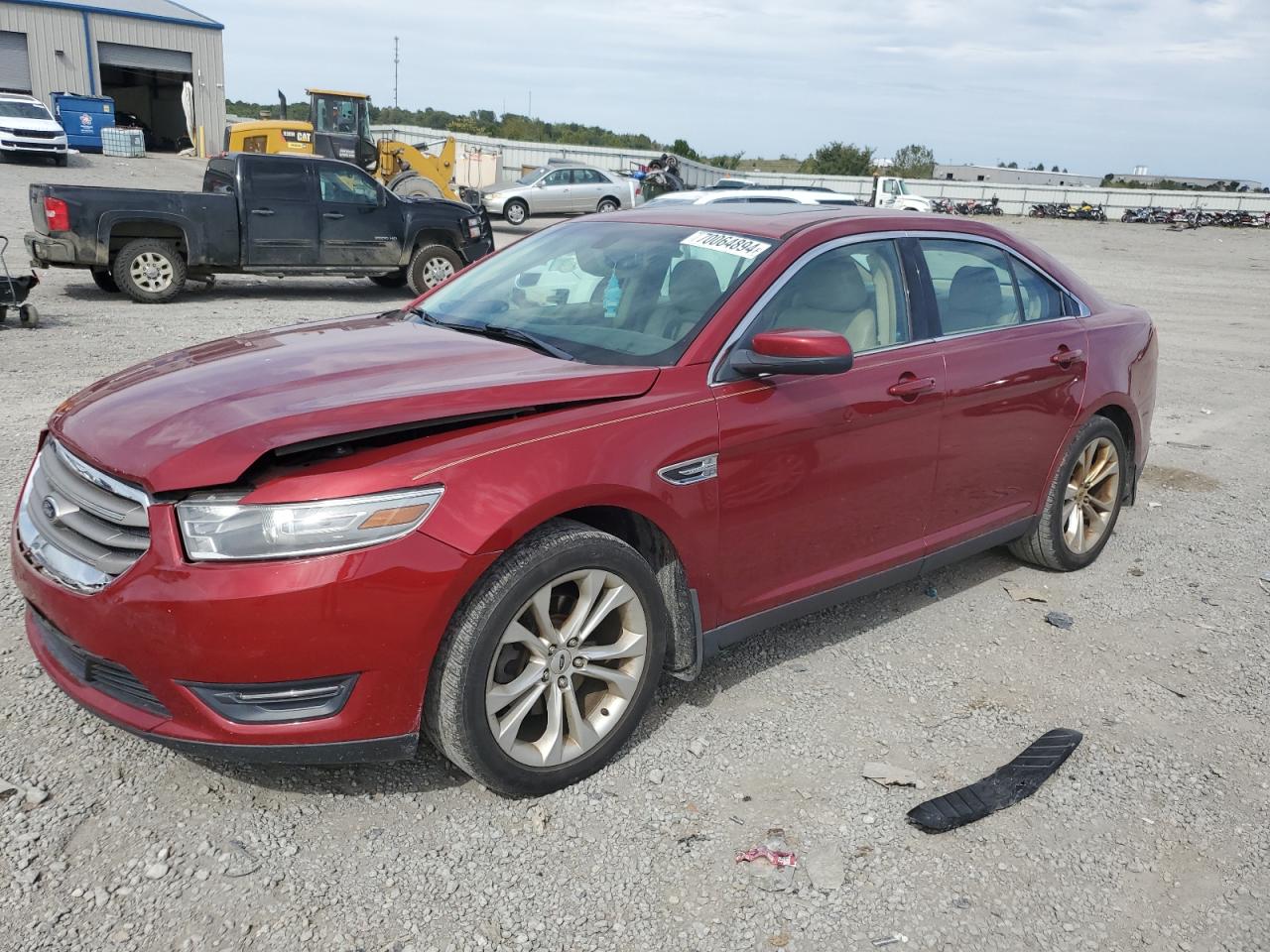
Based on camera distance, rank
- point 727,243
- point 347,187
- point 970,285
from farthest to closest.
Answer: point 347,187, point 970,285, point 727,243

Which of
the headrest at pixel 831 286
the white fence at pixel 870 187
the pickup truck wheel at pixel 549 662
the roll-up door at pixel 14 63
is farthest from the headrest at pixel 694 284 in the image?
the roll-up door at pixel 14 63

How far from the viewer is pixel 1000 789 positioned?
10.4 ft

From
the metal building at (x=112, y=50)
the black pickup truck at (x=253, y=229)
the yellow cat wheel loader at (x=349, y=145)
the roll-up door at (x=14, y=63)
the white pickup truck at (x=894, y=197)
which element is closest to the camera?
the black pickup truck at (x=253, y=229)

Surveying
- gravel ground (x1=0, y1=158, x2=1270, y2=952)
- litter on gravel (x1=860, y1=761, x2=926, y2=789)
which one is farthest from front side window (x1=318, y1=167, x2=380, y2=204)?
litter on gravel (x1=860, y1=761, x2=926, y2=789)

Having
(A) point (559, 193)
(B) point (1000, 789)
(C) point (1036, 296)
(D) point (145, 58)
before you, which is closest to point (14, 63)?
(D) point (145, 58)

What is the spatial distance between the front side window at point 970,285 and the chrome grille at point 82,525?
3011mm

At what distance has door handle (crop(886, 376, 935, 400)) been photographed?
3748 mm

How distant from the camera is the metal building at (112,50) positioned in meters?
40.6

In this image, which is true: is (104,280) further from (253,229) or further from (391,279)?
(391,279)

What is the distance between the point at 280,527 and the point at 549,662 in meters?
0.86

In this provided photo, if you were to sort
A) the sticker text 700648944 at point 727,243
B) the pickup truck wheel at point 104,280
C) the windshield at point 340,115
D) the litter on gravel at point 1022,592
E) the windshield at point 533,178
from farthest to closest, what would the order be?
the windshield at point 533,178 → the windshield at point 340,115 → the pickup truck wheel at point 104,280 → the litter on gravel at point 1022,592 → the sticker text 700648944 at point 727,243

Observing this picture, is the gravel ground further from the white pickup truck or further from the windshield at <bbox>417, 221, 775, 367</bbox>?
the white pickup truck

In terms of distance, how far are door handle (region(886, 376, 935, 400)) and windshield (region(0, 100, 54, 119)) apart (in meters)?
35.8

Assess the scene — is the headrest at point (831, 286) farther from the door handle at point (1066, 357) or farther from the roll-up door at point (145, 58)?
the roll-up door at point (145, 58)
